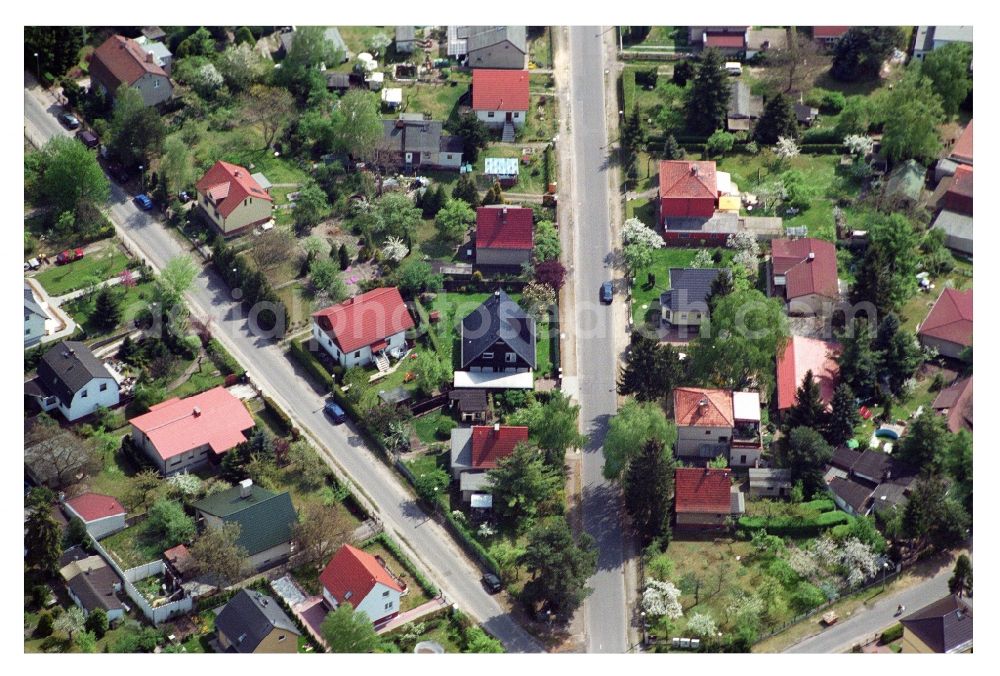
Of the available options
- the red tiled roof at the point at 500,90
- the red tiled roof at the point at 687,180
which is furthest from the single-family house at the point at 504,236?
the red tiled roof at the point at 500,90

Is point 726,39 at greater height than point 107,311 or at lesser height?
greater

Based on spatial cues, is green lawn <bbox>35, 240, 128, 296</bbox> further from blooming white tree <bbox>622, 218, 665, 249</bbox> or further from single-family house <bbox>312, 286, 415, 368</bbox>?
blooming white tree <bbox>622, 218, 665, 249</bbox>

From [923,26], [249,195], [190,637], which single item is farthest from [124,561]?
[923,26]

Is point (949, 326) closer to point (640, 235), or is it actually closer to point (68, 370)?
point (640, 235)

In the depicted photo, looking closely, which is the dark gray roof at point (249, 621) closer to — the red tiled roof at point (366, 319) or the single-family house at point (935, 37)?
the red tiled roof at point (366, 319)

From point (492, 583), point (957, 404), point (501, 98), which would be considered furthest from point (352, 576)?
point (501, 98)

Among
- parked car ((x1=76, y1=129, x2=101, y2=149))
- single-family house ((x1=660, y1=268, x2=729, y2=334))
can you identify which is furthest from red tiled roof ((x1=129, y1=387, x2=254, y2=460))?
single-family house ((x1=660, y1=268, x2=729, y2=334))
